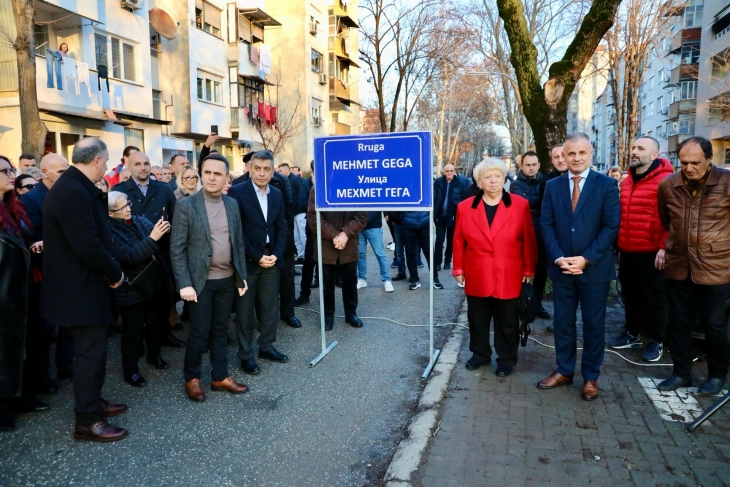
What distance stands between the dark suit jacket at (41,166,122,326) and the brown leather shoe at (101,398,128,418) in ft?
2.74

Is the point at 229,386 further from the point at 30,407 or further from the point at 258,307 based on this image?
the point at 30,407

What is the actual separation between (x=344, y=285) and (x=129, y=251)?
9.37 feet

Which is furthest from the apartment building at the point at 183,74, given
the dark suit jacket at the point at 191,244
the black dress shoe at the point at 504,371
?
the black dress shoe at the point at 504,371

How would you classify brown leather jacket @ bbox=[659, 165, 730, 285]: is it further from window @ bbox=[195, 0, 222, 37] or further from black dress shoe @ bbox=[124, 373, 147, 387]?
window @ bbox=[195, 0, 222, 37]

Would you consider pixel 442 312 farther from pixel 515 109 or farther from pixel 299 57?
pixel 515 109

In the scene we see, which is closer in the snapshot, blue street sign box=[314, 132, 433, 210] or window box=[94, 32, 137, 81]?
blue street sign box=[314, 132, 433, 210]

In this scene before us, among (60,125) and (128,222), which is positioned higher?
(60,125)

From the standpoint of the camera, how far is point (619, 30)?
19.2m

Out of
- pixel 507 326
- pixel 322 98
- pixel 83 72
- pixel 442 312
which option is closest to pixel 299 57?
pixel 322 98

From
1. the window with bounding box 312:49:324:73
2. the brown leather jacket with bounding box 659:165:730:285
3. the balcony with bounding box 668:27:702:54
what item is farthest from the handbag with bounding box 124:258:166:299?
the balcony with bounding box 668:27:702:54

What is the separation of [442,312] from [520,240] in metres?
2.80

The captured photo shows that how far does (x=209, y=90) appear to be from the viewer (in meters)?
26.1

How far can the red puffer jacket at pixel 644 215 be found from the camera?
5.29m

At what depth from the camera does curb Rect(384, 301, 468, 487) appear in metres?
3.32
